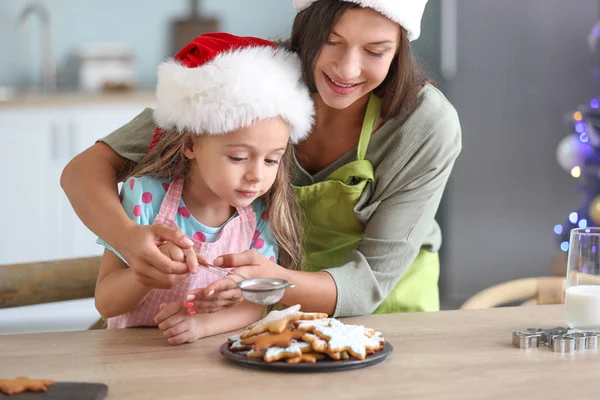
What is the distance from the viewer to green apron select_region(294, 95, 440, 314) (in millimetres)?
1875

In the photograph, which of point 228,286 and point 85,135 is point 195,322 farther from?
point 85,135

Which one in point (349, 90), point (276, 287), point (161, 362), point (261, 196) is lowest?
point (161, 362)

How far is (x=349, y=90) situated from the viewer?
1734 millimetres

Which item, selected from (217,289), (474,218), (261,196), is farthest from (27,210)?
(217,289)

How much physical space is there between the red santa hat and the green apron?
18 cm

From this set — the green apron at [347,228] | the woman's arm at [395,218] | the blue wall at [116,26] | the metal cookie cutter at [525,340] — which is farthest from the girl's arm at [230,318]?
the blue wall at [116,26]

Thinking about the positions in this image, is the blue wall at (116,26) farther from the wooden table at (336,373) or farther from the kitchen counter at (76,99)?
the wooden table at (336,373)

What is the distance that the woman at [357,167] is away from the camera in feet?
5.52

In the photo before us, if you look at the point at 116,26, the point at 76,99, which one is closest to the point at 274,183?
the point at 76,99

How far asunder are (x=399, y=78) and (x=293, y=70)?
24cm

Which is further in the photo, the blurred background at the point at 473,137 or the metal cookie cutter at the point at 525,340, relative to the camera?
the blurred background at the point at 473,137

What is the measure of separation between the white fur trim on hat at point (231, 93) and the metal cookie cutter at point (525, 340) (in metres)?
0.56

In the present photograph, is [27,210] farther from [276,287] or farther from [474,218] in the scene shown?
[276,287]

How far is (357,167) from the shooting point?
6.11 feet
